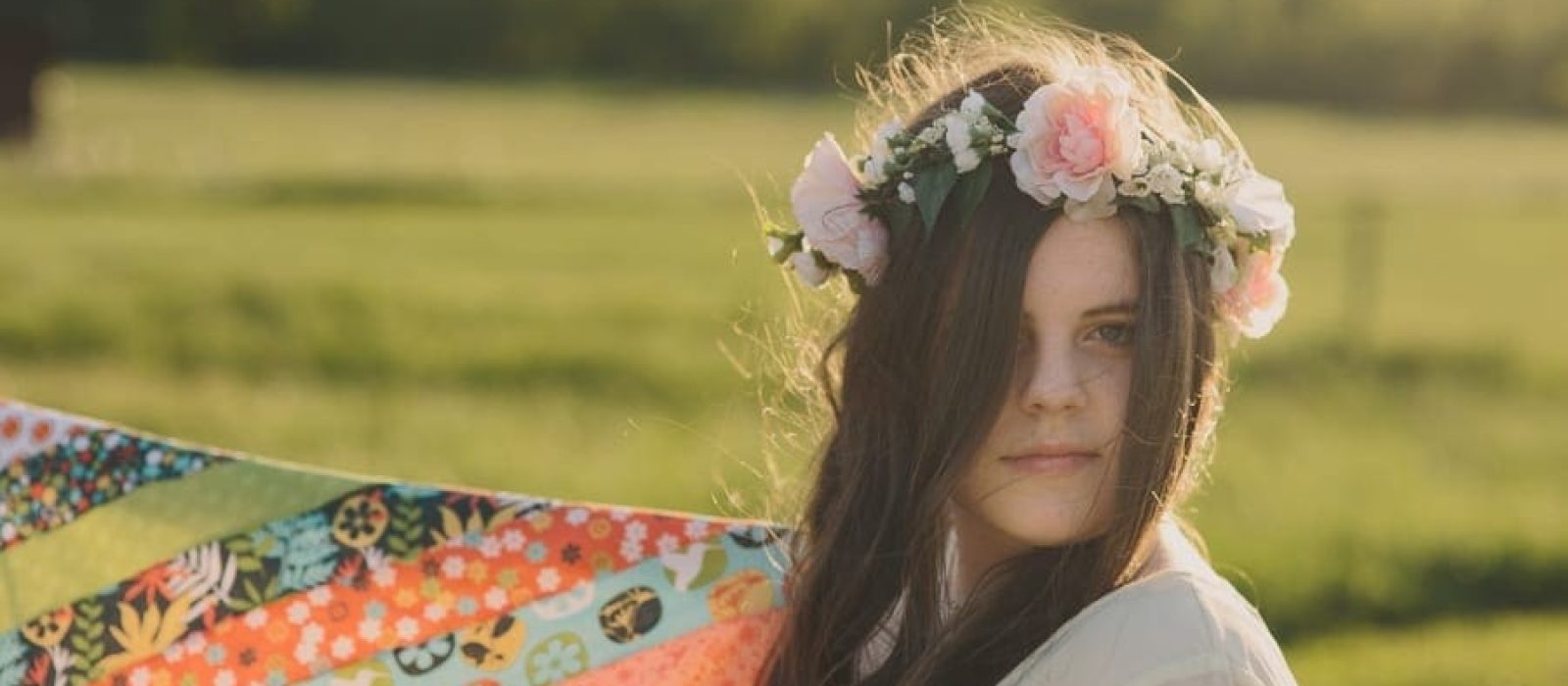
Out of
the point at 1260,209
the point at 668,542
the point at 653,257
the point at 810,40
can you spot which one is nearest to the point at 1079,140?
the point at 1260,209

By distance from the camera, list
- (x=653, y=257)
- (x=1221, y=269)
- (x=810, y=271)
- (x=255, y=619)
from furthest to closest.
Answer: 1. (x=653, y=257)
2. (x=255, y=619)
3. (x=810, y=271)
4. (x=1221, y=269)

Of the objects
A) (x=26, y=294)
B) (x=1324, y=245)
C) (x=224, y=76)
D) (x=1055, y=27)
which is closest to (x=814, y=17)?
(x=224, y=76)

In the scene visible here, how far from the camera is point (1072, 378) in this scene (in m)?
2.36

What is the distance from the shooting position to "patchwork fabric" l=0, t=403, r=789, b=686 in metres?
2.79

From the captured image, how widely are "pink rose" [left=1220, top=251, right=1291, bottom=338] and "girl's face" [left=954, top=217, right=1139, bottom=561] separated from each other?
202 millimetres

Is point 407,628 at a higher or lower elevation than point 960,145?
lower

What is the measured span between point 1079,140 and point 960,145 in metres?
0.13

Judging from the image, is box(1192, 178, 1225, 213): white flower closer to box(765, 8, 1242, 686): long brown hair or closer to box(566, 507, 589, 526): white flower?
box(765, 8, 1242, 686): long brown hair

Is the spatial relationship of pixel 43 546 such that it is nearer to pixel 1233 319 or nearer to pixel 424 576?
pixel 424 576

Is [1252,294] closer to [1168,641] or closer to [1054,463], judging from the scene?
[1054,463]

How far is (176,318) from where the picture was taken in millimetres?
13625

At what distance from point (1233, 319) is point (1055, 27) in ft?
1.61

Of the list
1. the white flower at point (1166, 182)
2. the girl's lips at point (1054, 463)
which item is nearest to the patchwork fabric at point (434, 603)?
the girl's lips at point (1054, 463)

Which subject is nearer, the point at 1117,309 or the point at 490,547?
the point at 1117,309
